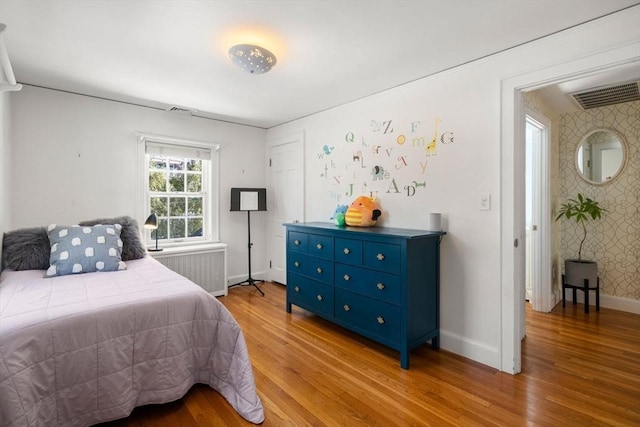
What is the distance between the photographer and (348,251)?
8.89 feet

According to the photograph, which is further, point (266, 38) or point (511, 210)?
point (511, 210)

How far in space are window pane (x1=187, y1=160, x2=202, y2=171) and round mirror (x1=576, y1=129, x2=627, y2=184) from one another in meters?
4.64

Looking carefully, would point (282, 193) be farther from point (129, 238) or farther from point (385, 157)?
point (129, 238)

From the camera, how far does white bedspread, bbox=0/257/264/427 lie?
1.38 meters

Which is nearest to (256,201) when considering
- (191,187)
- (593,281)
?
(191,187)

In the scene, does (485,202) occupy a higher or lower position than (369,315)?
higher

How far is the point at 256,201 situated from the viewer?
4.32m

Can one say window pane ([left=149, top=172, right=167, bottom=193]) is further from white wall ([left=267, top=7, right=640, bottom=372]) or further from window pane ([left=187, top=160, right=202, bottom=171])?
white wall ([left=267, top=7, right=640, bottom=372])

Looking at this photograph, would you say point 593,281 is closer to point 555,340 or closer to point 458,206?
point 555,340

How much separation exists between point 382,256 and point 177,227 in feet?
9.17

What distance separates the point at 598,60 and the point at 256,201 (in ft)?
11.8

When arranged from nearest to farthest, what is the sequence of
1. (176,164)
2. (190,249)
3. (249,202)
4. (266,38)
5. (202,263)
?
(266,38), (190,249), (202,263), (176,164), (249,202)

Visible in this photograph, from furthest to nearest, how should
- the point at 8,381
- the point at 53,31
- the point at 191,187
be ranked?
the point at 191,187 → the point at 53,31 → the point at 8,381

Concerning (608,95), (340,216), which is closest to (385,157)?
(340,216)
